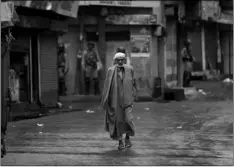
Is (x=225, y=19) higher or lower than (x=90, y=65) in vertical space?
higher

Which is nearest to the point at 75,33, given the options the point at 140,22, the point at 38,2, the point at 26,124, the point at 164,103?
the point at 140,22

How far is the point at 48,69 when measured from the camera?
69.4 feet

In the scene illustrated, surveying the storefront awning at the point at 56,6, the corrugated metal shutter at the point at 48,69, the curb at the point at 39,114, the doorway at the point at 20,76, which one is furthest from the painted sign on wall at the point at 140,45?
the doorway at the point at 20,76

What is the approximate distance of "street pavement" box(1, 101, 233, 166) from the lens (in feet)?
30.9

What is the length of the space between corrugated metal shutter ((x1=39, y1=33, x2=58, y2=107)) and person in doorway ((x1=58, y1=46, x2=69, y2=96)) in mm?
3537

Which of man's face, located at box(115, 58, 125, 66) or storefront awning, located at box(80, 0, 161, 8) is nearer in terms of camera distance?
man's face, located at box(115, 58, 125, 66)

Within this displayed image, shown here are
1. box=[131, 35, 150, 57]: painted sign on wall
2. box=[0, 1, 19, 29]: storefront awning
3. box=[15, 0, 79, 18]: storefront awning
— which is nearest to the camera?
box=[0, 1, 19, 29]: storefront awning

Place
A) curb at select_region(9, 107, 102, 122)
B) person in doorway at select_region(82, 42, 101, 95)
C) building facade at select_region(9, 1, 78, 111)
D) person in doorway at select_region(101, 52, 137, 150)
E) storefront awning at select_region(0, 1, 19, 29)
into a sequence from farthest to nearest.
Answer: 1. person in doorway at select_region(82, 42, 101, 95)
2. building facade at select_region(9, 1, 78, 111)
3. curb at select_region(9, 107, 102, 122)
4. storefront awning at select_region(0, 1, 19, 29)
5. person in doorway at select_region(101, 52, 137, 150)

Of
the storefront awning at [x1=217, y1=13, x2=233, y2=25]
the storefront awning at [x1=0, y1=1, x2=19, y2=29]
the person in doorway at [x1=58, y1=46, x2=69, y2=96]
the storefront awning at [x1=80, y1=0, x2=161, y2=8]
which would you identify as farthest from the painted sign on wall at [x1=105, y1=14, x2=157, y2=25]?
the storefront awning at [x1=217, y1=13, x2=233, y2=25]

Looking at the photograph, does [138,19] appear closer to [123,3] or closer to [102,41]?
[123,3]

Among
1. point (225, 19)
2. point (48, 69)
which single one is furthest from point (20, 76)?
point (225, 19)

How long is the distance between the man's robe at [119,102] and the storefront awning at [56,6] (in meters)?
7.44

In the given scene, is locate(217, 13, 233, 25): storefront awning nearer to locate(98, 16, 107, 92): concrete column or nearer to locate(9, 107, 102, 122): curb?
locate(98, 16, 107, 92): concrete column

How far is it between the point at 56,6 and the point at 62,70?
21.2 ft
